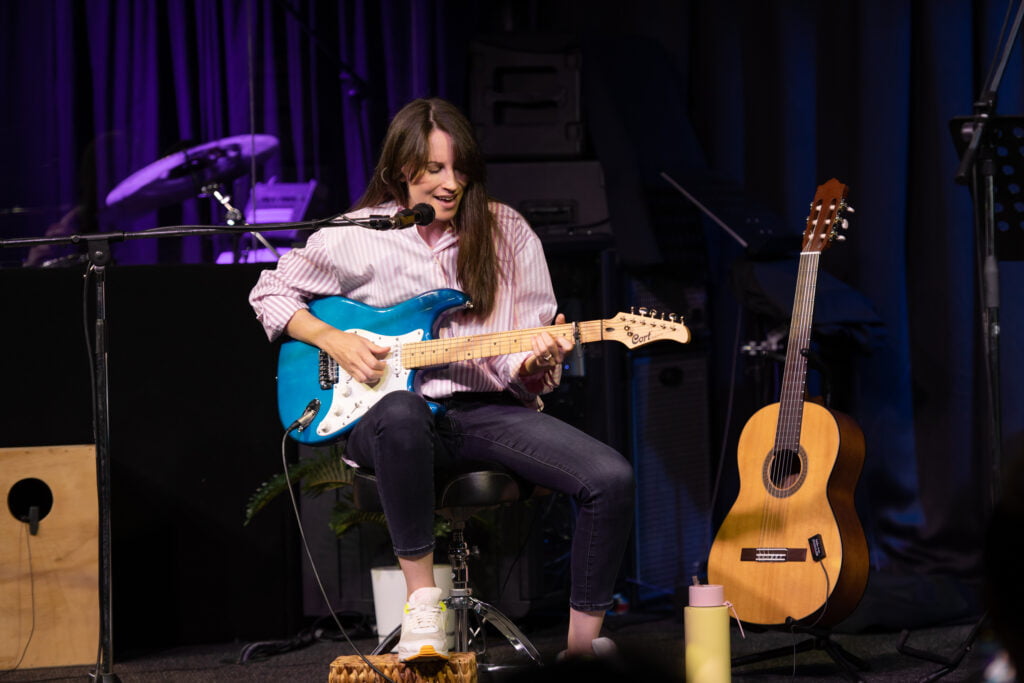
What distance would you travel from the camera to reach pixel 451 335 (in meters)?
2.79

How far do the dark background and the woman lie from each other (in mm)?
810

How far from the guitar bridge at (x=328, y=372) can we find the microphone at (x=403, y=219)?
484 mm

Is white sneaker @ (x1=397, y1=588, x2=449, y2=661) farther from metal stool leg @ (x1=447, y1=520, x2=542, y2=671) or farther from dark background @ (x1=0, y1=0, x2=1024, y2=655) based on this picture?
dark background @ (x1=0, y1=0, x2=1024, y2=655)

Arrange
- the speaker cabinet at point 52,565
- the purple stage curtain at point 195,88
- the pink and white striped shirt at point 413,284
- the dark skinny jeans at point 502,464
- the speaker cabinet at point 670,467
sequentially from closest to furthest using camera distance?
the dark skinny jeans at point 502,464
the pink and white striped shirt at point 413,284
the speaker cabinet at point 52,565
the speaker cabinet at point 670,467
the purple stage curtain at point 195,88

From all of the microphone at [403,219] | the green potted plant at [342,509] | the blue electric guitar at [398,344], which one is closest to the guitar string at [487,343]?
the blue electric guitar at [398,344]

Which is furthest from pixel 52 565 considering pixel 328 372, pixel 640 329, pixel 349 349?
pixel 640 329

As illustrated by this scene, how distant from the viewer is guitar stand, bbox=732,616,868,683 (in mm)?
2744

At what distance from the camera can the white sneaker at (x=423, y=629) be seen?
2.30 meters

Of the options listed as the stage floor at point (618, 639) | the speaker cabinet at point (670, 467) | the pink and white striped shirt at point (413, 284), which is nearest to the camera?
the pink and white striped shirt at point (413, 284)

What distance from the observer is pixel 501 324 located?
9.23ft

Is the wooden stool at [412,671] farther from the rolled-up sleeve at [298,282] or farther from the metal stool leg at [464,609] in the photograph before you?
the rolled-up sleeve at [298,282]

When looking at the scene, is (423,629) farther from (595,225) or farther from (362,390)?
(595,225)

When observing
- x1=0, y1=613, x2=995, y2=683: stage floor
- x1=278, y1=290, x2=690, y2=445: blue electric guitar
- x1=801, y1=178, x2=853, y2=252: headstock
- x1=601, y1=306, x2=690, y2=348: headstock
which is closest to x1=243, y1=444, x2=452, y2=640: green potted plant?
x1=0, y1=613, x2=995, y2=683: stage floor

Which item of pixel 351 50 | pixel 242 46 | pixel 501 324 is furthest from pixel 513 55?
pixel 501 324
